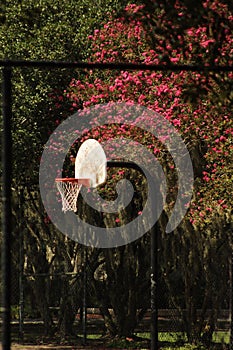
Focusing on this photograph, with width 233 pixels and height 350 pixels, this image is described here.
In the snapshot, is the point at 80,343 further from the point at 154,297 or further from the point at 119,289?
the point at 154,297

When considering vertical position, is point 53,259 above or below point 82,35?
below

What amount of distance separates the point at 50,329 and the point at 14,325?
223 centimetres

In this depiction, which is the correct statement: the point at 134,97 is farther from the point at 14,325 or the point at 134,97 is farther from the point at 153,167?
the point at 14,325

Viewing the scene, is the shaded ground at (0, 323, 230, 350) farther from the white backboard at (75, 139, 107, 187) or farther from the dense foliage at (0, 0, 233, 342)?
the white backboard at (75, 139, 107, 187)

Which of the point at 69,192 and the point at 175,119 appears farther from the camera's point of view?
the point at 175,119

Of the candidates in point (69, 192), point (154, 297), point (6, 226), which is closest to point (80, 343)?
point (69, 192)

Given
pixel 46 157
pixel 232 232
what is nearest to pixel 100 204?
pixel 46 157

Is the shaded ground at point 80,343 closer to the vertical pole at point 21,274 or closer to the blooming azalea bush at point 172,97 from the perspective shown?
the vertical pole at point 21,274

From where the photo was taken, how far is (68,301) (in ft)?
54.1

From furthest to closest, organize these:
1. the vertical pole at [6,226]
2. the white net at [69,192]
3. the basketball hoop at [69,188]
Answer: the white net at [69,192]
the basketball hoop at [69,188]
the vertical pole at [6,226]

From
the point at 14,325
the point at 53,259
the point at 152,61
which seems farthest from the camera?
the point at 14,325

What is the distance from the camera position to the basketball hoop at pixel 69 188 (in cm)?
1060

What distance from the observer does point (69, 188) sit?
11172mm

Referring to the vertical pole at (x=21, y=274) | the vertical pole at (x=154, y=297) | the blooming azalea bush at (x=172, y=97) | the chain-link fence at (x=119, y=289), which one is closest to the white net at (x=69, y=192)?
the vertical pole at (x=154, y=297)
